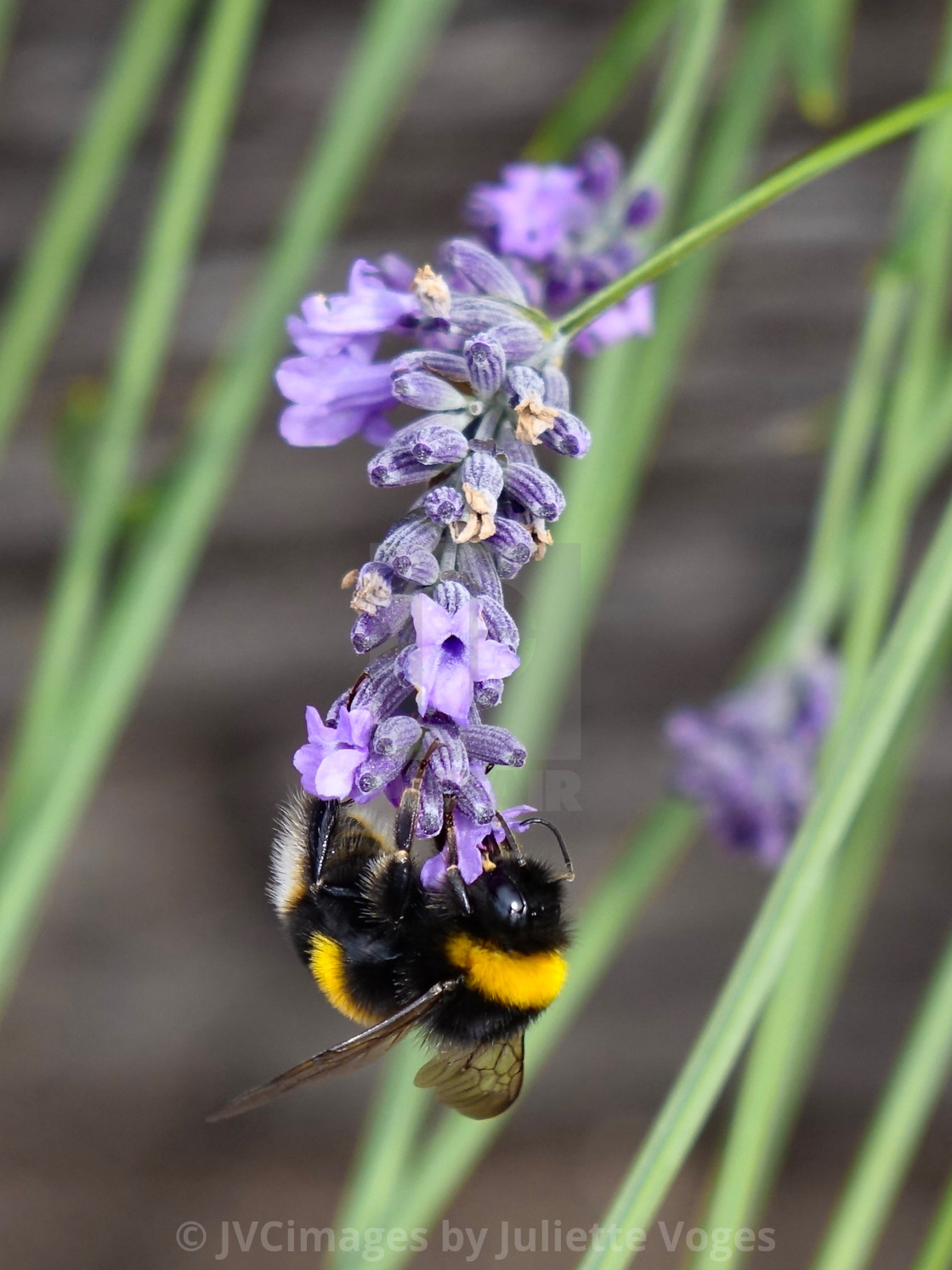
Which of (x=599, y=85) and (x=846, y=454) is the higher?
(x=599, y=85)

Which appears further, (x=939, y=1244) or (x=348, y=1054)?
(x=939, y=1244)

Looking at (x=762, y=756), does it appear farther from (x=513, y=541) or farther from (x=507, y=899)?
(x=513, y=541)

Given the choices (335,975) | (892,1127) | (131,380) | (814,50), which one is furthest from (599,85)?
(892,1127)

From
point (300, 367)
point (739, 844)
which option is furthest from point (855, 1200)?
point (300, 367)

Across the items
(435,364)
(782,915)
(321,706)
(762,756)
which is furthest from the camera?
(321,706)

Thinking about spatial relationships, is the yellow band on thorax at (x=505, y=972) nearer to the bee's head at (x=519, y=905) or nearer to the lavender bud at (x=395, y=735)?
the bee's head at (x=519, y=905)

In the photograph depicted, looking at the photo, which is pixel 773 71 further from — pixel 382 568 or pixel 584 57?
pixel 382 568

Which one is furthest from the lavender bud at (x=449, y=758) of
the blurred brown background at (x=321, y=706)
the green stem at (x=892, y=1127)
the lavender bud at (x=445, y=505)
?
the blurred brown background at (x=321, y=706)
